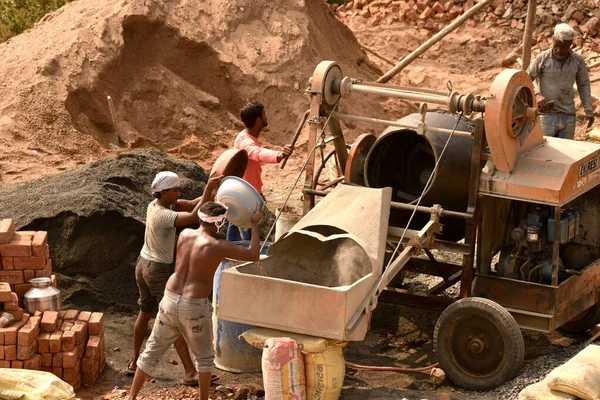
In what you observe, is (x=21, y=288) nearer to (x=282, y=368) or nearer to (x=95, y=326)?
(x=95, y=326)

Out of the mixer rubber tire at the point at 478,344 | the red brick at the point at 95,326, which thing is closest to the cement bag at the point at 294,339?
the mixer rubber tire at the point at 478,344

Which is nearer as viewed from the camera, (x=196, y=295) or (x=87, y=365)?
(x=196, y=295)

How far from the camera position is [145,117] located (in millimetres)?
15055

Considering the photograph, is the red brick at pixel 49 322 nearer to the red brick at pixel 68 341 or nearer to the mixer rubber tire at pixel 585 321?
the red brick at pixel 68 341

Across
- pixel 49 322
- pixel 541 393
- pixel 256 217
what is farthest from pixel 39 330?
pixel 541 393

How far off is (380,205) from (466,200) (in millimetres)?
902

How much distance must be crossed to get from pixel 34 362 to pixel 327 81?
3.09 meters

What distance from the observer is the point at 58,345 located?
748cm

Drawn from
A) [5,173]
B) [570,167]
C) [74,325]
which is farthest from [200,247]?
[5,173]

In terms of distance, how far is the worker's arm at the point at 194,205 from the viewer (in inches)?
296

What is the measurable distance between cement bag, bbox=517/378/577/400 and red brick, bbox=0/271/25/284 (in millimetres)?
3757

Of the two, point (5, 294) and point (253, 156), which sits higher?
point (253, 156)

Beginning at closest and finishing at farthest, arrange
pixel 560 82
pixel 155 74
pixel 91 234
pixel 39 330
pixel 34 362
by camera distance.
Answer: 1. pixel 34 362
2. pixel 39 330
3. pixel 91 234
4. pixel 560 82
5. pixel 155 74

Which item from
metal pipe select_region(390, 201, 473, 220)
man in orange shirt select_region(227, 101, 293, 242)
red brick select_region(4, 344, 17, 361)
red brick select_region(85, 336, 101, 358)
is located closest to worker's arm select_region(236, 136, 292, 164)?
man in orange shirt select_region(227, 101, 293, 242)
